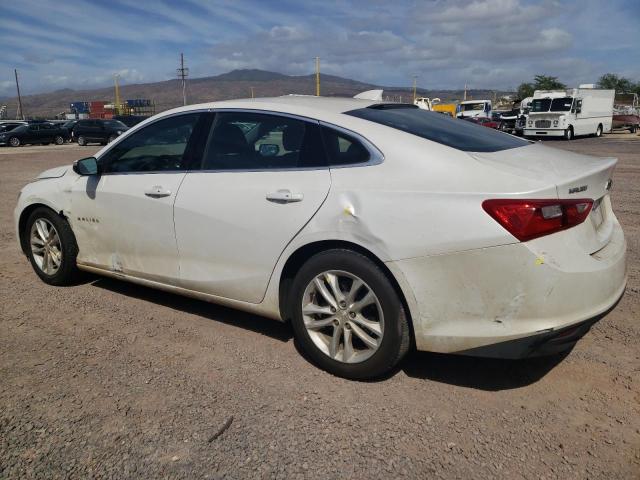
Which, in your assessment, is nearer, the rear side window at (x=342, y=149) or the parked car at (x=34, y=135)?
the rear side window at (x=342, y=149)

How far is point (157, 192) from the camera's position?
386 centimetres

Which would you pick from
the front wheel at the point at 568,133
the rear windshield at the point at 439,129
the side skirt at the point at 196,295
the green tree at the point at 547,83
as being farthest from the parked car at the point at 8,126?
the green tree at the point at 547,83

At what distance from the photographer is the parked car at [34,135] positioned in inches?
1278

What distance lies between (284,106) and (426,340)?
174cm

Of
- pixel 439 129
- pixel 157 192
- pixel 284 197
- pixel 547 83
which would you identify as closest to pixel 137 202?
pixel 157 192

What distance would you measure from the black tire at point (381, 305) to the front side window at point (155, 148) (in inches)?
52.0

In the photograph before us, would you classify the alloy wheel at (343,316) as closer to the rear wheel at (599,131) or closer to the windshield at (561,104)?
the windshield at (561,104)

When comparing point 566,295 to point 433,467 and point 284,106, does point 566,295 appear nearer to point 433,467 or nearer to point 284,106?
point 433,467

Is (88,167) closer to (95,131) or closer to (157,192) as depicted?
(157,192)

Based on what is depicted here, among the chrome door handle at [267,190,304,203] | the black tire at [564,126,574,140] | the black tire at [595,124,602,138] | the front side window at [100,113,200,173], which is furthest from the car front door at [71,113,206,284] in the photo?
the black tire at [595,124,602,138]

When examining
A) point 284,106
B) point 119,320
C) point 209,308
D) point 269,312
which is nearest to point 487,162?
point 284,106

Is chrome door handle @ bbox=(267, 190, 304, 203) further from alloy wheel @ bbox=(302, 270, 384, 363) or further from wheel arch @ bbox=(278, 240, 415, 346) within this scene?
alloy wheel @ bbox=(302, 270, 384, 363)

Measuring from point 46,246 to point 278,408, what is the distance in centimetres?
299

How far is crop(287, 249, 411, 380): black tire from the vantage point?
115 inches
